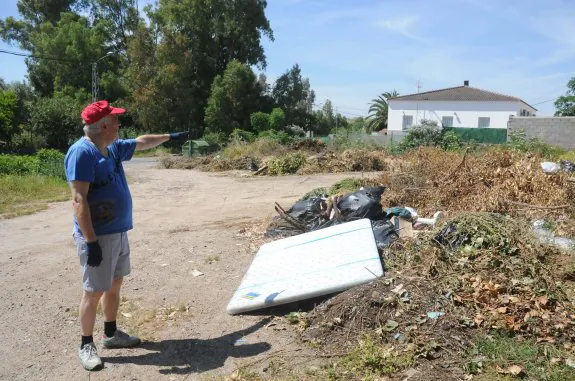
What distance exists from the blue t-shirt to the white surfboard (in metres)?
1.36

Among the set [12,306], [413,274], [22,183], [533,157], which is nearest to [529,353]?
[413,274]

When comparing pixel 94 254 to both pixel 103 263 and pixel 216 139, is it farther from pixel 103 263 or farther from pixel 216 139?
pixel 216 139

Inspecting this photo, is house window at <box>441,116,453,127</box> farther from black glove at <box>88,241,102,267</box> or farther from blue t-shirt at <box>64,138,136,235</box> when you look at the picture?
black glove at <box>88,241,102,267</box>

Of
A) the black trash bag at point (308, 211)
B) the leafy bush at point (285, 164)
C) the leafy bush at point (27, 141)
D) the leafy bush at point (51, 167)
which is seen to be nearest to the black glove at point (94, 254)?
the black trash bag at point (308, 211)

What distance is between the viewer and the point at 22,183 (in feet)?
41.7

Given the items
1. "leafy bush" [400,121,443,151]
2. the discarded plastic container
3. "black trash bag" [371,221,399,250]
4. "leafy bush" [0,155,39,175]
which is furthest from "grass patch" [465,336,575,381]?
"leafy bush" [400,121,443,151]

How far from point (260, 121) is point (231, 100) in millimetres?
3377

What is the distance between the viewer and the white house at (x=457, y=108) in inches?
1654

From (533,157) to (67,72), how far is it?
44830mm

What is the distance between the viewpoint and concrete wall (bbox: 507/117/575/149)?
67.8 ft

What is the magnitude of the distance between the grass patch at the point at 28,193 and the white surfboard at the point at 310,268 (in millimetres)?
7076

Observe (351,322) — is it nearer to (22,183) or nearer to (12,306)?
(12,306)

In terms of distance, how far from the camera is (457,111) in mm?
43469

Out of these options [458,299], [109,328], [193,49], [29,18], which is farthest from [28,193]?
[29,18]
